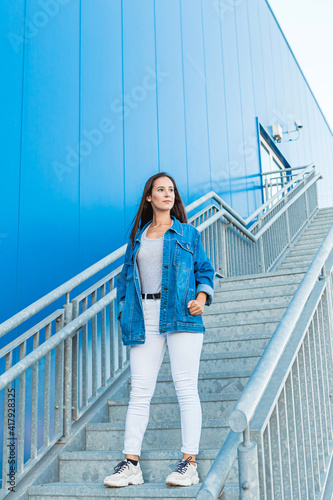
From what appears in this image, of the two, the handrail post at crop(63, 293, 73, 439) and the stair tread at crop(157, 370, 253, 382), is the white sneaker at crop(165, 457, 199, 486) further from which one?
the stair tread at crop(157, 370, 253, 382)

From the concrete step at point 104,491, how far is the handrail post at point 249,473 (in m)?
0.74

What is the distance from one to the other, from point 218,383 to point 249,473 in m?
1.97

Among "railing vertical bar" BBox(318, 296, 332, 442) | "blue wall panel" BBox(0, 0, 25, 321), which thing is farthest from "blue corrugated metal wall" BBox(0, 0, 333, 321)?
"railing vertical bar" BBox(318, 296, 332, 442)

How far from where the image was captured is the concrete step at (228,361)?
3.81 m

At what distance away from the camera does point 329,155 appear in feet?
62.0

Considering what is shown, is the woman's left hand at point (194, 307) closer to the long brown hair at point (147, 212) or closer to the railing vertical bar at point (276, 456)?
the long brown hair at point (147, 212)

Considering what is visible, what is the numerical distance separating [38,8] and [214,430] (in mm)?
3463

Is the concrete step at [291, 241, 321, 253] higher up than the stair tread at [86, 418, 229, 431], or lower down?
higher up

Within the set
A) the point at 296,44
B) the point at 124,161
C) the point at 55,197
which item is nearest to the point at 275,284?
the point at 124,161

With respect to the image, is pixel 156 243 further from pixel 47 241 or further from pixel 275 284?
pixel 275 284

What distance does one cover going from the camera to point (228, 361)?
3.90 m

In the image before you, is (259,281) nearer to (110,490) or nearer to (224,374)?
(224,374)

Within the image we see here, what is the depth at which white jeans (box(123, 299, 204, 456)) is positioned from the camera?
2.51 m

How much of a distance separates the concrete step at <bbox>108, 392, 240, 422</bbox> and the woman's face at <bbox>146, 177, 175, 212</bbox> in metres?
1.24
